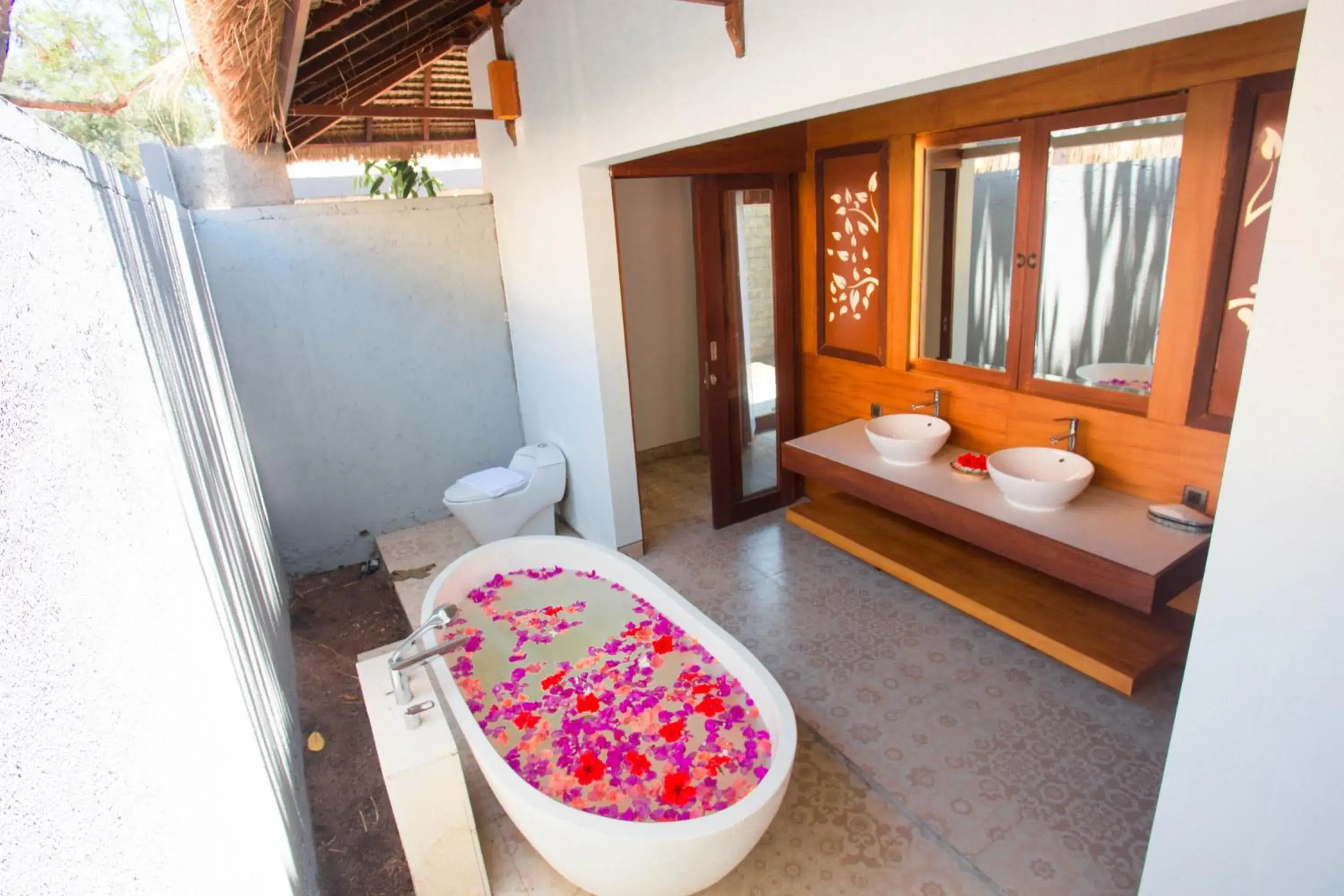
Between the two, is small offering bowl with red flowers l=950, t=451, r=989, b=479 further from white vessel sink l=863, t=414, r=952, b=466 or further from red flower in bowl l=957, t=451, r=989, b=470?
white vessel sink l=863, t=414, r=952, b=466

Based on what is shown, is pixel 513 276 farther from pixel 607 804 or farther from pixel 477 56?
pixel 607 804

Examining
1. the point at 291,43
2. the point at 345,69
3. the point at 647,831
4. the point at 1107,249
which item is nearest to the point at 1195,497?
the point at 1107,249

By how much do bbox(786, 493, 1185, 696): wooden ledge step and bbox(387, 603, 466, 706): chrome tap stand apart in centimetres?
217

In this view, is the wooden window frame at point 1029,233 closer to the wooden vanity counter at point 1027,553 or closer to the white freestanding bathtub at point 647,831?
the wooden vanity counter at point 1027,553

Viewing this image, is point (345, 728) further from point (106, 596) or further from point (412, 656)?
point (106, 596)

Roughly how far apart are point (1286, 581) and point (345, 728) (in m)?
3.24

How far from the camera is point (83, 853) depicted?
26.6 inches

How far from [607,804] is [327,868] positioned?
1.02 metres

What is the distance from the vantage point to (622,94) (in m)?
3.12

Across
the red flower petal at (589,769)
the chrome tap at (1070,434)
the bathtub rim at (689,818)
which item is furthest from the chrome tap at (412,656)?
the chrome tap at (1070,434)

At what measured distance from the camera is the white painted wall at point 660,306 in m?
5.41

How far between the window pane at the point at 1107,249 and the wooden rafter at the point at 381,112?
300cm

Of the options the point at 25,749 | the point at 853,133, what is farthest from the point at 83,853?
the point at 853,133

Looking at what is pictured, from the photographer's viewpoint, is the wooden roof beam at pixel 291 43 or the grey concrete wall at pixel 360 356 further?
the grey concrete wall at pixel 360 356
